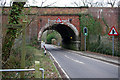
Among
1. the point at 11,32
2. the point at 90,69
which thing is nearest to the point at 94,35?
the point at 90,69

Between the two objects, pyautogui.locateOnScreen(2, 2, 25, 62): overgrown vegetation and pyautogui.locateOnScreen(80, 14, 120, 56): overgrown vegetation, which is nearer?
pyautogui.locateOnScreen(2, 2, 25, 62): overgrown vegetation

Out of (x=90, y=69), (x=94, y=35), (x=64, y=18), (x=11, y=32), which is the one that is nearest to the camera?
(x=11, y=32)

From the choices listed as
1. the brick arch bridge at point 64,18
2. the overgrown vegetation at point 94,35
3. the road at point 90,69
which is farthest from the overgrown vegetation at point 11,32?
the brick arch bridge at point 64,18

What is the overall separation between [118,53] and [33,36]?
14.2 meters

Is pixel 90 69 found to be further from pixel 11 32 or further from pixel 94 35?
pixel 94 35

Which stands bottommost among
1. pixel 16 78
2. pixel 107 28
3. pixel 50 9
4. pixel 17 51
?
pixel 16 78

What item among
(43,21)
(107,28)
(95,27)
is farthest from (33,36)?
(107,28)

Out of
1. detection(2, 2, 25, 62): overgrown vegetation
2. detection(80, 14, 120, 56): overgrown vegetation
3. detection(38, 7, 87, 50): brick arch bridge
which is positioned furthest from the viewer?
detection(38, 7, 87, 50): brick arch bridge

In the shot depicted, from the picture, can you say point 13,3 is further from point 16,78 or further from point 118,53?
point 118,53

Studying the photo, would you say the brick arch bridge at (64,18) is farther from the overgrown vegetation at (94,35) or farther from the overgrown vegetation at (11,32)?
the overgrown vegetation at (11,32)

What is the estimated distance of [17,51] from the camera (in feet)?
25.8

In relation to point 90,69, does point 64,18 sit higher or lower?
higher

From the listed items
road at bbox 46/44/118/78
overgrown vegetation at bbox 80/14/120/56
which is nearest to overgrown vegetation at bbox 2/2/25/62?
road at bbox 46/44/118/78

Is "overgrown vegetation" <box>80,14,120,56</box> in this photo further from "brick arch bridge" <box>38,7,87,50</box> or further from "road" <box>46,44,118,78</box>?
"road" <box>46,44,118,78</box>
